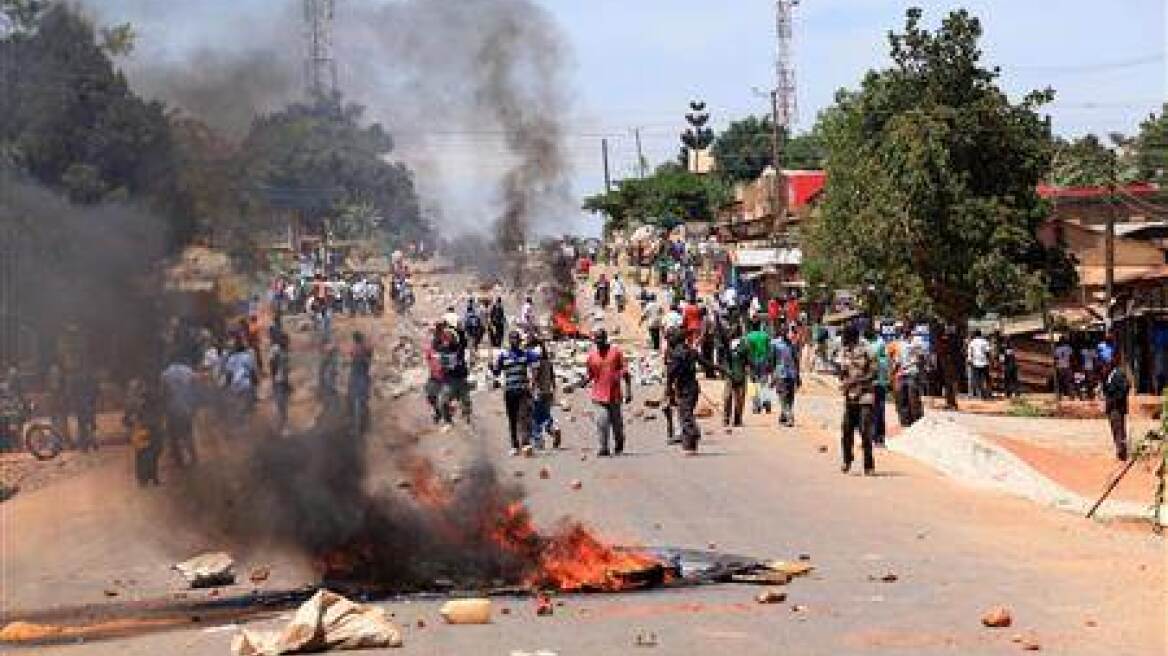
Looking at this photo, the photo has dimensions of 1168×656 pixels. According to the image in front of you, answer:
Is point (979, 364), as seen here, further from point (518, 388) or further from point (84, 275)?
point (84, 275)

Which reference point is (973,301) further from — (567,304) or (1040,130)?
(567,304)

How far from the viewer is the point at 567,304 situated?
21.6m

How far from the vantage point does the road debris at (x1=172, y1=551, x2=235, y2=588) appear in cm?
1288

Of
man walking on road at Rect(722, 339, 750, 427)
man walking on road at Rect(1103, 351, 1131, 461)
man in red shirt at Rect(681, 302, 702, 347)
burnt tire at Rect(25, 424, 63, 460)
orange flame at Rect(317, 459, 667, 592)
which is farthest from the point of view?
man in red shirt at Rect(681, 302, 702, 347)

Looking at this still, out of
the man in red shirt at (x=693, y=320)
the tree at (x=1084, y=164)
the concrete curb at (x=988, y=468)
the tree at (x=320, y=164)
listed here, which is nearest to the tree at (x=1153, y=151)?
the tree at (x=1084, y=164)

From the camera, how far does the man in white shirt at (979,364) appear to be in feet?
114

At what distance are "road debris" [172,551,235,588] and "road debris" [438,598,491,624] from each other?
9.68 ft

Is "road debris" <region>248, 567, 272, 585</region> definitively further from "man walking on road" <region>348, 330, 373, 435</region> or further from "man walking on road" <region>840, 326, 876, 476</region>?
"man walking on road" <region>840, 326, 876, 476</region>

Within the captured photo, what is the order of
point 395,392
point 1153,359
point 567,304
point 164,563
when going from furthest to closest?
point 1153,359 → point 567,304 → point 395,392 → point 164,563

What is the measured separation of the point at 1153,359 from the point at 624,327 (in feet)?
41.4

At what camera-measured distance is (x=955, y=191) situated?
31844 millimetres

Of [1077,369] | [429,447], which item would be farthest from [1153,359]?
[429,447]

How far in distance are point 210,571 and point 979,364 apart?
959 inches

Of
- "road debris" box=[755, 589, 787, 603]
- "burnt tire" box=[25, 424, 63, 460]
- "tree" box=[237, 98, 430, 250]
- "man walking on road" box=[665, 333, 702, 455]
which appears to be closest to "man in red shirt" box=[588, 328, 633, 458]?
"man walking on road" box=[665, 333, 702, 455]
